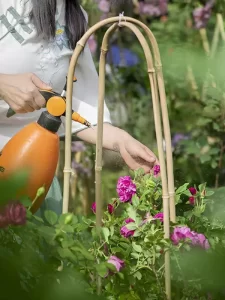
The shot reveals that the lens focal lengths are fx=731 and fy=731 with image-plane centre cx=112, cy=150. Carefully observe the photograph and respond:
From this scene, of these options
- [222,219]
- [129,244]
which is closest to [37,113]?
[129,244]

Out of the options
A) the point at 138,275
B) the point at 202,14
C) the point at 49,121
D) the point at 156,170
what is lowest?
the point at 138,275

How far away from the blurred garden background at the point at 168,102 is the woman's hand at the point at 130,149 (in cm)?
137

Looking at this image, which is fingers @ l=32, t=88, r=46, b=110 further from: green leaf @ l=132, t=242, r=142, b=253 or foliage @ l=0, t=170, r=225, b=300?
green leaf @ l=132, t=242, r=142, b=253

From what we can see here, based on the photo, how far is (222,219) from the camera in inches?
23.9

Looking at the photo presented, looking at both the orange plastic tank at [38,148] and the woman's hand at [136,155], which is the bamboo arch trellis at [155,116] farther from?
the woman's hand at [136,155]

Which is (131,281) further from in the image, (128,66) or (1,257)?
(128,66)

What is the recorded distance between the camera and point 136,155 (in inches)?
68.6

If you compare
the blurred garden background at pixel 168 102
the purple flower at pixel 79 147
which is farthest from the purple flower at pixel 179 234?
the purple flower at pixel 79 147

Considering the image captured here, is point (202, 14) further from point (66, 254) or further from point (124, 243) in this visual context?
point (66, 254)

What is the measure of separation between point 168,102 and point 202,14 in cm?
51

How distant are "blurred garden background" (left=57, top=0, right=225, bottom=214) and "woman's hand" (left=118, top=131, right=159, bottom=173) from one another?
4.74 ft

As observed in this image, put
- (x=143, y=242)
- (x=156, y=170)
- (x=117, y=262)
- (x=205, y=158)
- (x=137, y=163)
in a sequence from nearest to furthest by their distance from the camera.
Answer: (x=117, y=262)
(x=143, y=242)
(x=156, y=170)
(x=137, y=163)
(x=205, y=158)

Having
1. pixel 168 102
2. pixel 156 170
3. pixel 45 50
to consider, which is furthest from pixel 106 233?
pixel 168 102

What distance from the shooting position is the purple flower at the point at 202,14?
3916mm
